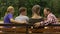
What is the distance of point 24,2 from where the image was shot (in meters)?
13.1

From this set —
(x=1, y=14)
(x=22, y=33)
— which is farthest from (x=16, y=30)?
(x=1, y=14)

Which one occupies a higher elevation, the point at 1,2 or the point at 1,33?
the point at 1,2

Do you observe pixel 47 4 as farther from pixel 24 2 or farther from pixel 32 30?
pixel 32 30

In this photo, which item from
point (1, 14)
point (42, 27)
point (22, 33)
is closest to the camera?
point (42, 27)

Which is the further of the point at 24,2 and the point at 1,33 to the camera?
the point at 24,2

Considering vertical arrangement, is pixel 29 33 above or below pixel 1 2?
below

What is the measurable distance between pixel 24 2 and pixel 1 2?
116 centimetres

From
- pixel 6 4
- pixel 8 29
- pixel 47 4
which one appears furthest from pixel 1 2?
pixel 8 29

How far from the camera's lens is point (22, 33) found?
5.05 metres

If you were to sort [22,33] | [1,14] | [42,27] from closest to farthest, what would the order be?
1. [42,27]
2. [22,33]
3. [1,14]

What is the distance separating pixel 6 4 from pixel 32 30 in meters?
8.23

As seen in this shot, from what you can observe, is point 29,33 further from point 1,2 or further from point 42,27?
point 1,2

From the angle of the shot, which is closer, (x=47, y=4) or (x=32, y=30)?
(x=32, y=30)

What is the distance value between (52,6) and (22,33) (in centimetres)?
786
